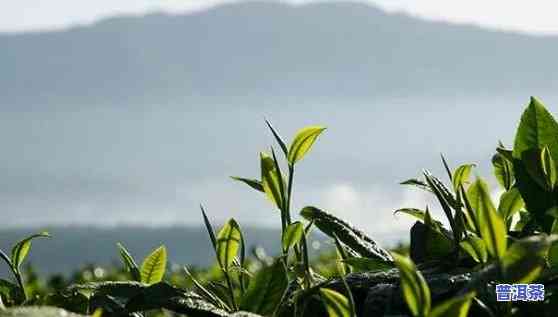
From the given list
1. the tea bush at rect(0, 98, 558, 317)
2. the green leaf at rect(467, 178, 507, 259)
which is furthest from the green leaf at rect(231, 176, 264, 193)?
the green leaf at rect(467, 178, 507, 259)

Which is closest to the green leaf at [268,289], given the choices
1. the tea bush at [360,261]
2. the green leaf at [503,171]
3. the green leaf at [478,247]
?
the tea bush at [360,261]

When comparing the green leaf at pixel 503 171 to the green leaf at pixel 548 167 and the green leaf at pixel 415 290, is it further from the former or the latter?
the green leaf at pixel 415 290

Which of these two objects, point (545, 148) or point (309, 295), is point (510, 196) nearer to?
point (545, 148)

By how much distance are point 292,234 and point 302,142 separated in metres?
0.15

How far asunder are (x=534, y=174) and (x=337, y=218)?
285 millimetres

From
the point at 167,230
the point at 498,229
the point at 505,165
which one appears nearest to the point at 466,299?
the point at 498,229

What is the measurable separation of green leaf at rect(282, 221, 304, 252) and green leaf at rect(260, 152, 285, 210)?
0.07 meters

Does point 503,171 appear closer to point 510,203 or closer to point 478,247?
point 510,203

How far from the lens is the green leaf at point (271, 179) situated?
131cm

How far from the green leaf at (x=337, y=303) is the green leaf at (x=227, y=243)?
28 cm

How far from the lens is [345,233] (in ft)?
4.64

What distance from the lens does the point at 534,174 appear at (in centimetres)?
133

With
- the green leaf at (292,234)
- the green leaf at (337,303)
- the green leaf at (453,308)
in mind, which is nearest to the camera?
the green leaf at (453,308)

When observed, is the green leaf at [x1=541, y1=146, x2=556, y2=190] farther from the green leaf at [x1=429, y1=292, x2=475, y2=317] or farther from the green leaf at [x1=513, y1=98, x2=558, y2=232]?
the green leaf at [x1=429, y1=292, x2=475, y2=317]
